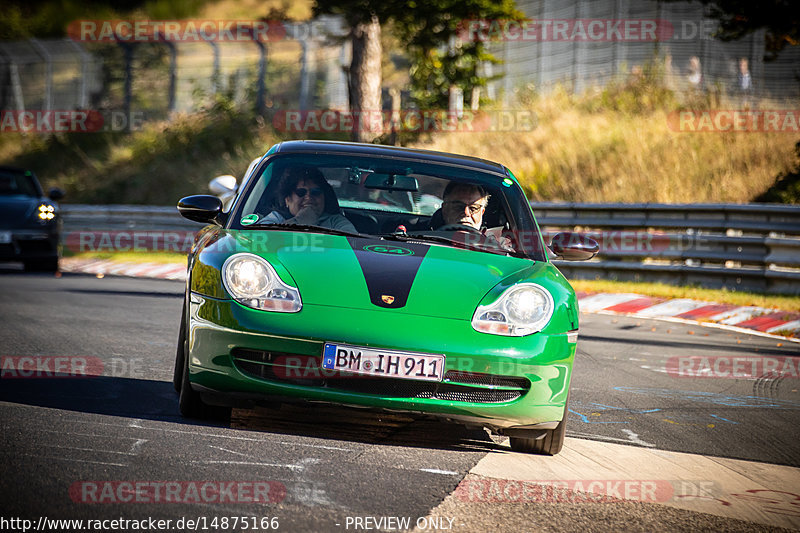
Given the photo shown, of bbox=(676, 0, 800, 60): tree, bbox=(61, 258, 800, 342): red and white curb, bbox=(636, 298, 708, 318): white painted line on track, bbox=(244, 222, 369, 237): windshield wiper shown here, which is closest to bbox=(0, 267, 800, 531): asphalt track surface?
bbox=(244, 222, 369, 237): windshield wiper

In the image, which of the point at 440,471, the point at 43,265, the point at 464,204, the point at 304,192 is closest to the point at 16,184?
the point at 43,265

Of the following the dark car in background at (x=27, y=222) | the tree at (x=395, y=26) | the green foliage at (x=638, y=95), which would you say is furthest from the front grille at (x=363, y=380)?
the green foliage at (x=638, y=95)

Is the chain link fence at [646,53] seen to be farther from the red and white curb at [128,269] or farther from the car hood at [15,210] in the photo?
the car hood at [15,210]

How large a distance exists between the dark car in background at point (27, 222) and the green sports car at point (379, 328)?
995 centimetres

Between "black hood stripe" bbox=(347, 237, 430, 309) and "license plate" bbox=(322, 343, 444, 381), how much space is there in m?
0.23

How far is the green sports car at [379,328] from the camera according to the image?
427 cm

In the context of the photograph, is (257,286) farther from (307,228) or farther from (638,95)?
(638,95)

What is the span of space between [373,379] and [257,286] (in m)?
0.67

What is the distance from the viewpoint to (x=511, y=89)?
24719 millimetres

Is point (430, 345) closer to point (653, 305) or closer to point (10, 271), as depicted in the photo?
point (653, 305)

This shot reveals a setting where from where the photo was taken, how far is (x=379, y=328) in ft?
14.0

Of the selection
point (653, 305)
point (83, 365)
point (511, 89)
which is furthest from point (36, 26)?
point (83, 365)

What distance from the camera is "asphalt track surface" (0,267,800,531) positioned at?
3551 millimetres

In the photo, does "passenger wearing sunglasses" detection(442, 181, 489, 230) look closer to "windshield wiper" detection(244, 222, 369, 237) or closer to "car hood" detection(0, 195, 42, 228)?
"windshield wiper" detection(244, 222, 369, 237)
